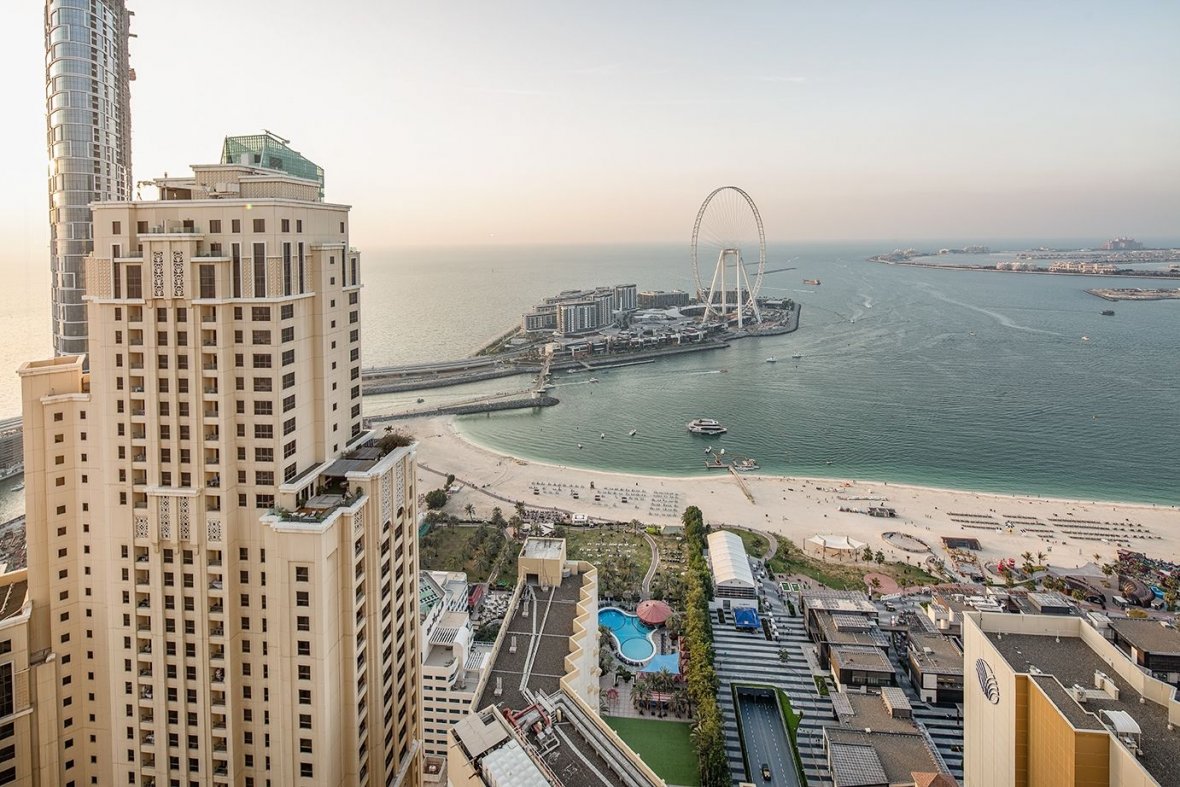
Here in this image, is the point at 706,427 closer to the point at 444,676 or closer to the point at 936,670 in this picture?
the point at 936,670

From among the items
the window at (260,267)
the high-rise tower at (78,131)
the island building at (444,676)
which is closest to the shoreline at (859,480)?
the island building at (444,676)

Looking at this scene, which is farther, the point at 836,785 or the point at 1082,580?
the point at 1082,580

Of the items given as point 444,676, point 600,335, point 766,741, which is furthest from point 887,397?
point 444,676

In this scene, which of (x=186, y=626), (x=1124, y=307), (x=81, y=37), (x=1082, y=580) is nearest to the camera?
(x=186, y=626)

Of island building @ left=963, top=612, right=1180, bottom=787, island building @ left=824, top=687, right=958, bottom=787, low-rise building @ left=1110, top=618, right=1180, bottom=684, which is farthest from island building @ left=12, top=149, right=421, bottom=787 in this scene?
low-rise building @ left=1110, top=618, right=1180, bottom=684

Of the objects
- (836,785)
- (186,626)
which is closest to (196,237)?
(186,626)

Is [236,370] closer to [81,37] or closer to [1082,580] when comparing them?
[81,37]

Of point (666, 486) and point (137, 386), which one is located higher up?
point (137, 386)
